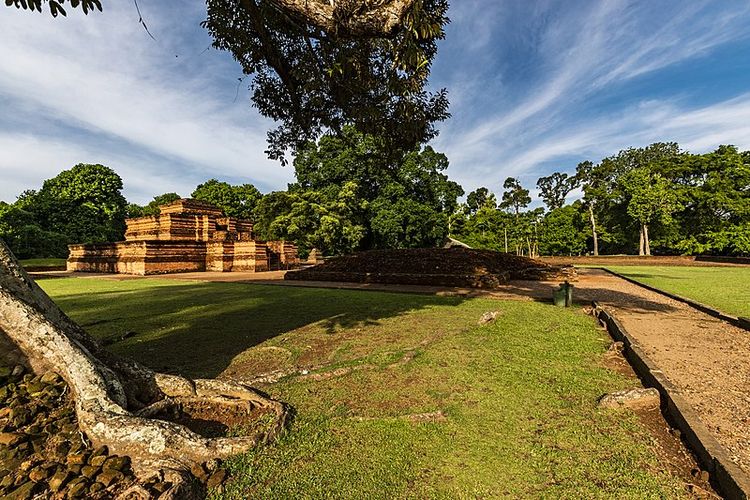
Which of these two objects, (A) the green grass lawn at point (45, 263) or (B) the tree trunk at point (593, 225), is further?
(B) the tree trunk at point (593, 225)

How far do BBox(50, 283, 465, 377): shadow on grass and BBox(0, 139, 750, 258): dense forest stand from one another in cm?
1710

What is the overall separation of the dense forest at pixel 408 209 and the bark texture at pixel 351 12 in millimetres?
23156

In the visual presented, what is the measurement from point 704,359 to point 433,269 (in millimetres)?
11044

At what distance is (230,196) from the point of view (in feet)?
166

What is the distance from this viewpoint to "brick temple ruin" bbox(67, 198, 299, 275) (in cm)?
2311

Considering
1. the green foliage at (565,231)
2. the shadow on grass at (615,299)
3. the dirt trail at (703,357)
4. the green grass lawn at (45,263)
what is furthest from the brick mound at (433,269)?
the green foliage at (565,231)

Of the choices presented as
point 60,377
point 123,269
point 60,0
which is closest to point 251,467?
point 60,377

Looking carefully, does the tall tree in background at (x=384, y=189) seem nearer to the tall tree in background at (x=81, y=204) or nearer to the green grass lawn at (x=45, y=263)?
the green grass lawn at (x=45, y=263)

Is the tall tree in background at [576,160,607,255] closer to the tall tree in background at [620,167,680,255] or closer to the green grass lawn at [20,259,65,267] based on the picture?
the tall tree in background at [620,167,680,255]

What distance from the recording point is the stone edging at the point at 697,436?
219cm

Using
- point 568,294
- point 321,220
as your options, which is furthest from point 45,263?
point 568,294

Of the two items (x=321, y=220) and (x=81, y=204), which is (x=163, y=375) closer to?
(x=321, y=220)

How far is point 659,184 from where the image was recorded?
3275 cm

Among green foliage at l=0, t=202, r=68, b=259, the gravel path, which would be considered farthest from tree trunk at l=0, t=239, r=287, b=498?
green foliage at l=0, t=202, r=68, b=259
